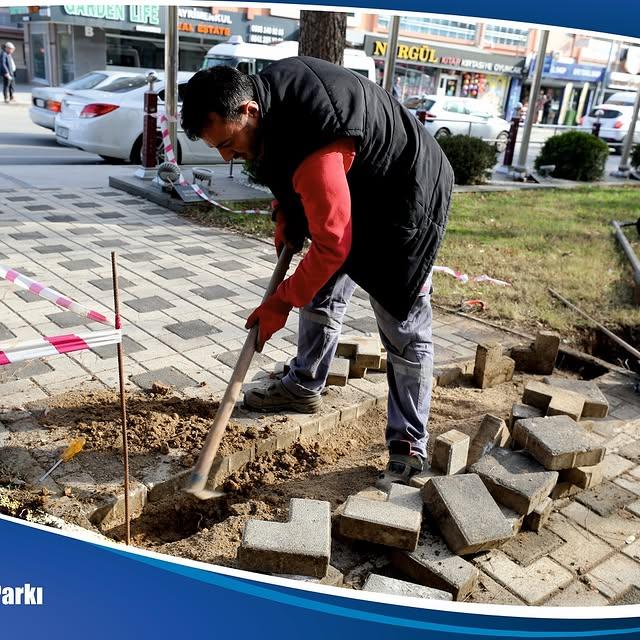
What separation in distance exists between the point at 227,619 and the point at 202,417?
5.06 ft

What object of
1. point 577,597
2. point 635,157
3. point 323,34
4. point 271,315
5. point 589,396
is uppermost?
point 323,34

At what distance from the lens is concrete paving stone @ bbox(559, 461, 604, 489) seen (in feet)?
9.75

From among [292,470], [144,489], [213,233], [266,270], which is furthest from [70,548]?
[213,233]

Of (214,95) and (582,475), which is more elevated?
(214,95)

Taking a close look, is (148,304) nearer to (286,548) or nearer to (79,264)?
(79,264)

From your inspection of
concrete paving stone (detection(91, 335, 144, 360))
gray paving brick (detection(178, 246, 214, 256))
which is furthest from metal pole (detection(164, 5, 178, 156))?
concrete paving stone (detection(91, 335, 144, 360))

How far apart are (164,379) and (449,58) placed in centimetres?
3714

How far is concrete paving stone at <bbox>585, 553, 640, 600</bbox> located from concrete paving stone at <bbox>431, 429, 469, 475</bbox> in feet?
2.20

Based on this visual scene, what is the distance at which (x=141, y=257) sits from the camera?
19.8ft

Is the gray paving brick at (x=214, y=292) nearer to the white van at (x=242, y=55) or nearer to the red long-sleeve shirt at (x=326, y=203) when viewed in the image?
the red long-sleeve shirt at (x=326, y=203)

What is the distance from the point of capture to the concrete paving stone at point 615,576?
245 cm

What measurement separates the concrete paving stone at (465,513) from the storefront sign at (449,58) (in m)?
31.7

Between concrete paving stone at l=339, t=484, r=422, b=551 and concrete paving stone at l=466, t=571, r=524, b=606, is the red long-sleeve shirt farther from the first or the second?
concrete paving stone at l=466, t=571, r=524, b=606

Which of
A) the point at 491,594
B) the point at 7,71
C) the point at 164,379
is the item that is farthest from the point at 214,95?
the point at 7,71
